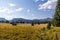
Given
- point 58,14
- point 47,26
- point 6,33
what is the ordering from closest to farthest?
point 6,33 < point 47,26 < point 58,14

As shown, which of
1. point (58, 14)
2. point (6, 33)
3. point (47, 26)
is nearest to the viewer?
point (6, 33)

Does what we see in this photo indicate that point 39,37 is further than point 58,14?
No

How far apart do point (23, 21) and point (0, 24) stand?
220 cm

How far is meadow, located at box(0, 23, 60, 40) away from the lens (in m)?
15.7

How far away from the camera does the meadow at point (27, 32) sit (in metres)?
15.7

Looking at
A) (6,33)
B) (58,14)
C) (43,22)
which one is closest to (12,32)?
(6,33)

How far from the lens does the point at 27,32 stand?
16.4 m

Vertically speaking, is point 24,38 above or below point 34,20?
below

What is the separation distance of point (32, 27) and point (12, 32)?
1957 millimetres

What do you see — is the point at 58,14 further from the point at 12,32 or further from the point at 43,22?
the point at 12,32

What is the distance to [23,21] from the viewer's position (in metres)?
17.6

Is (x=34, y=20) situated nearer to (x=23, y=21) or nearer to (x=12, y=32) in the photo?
(x=23, y=21)

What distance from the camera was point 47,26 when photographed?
16.8 m

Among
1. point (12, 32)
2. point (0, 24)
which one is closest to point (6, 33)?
point (12, 32)
